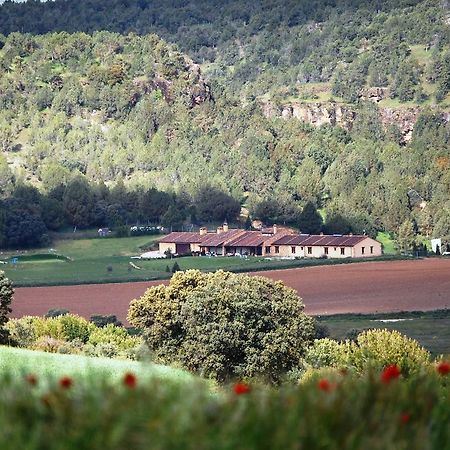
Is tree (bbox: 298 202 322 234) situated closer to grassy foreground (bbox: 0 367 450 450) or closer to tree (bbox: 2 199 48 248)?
tree (bbox: 2 199 48 248)

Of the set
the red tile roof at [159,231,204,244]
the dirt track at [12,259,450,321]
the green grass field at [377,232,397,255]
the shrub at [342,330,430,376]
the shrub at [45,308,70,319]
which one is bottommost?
the green grass field at [377,232,397,255]

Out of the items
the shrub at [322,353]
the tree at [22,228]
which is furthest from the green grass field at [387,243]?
the shrub at [322,353]

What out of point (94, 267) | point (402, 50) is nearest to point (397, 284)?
point (94, 267)

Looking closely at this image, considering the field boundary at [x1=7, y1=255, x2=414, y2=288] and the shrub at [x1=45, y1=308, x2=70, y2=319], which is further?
the field boundary at [x1=7, y1=255, x2=414, y2=288]

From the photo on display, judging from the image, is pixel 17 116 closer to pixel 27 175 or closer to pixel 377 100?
pixel 27 175

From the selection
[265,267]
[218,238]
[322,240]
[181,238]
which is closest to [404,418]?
[265,267]

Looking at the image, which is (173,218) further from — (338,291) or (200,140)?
(338,291)

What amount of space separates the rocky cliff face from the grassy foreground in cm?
15495

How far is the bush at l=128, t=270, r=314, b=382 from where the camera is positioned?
112 feet

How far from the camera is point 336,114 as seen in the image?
16562 cm

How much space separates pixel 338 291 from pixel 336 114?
88.4 meters

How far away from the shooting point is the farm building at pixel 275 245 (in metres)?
102

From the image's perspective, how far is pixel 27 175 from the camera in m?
132

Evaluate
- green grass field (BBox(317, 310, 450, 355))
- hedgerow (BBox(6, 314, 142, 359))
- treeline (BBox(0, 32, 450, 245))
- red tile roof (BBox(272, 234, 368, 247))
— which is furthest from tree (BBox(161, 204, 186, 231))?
hedgerow (BBox(6, 314, 142, 359))
